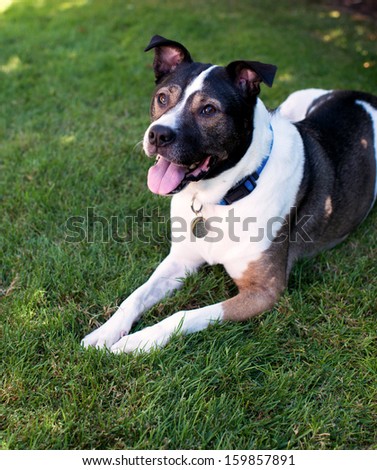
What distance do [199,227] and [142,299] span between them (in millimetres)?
615

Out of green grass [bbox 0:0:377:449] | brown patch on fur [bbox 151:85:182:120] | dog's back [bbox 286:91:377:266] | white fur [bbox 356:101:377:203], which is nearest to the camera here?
A: green grass [bbox 0:0:377:449]

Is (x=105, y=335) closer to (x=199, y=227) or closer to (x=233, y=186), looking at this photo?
(x=199, y=227)

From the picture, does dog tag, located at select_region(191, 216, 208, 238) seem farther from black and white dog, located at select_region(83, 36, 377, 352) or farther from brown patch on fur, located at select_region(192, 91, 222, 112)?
brown patch on fur, located at select_region(192, 91, 222, 112)

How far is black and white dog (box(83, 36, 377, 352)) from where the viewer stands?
3.06 meters

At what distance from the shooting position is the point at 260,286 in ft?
11.0

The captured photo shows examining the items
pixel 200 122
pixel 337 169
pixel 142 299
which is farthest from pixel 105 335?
pixel 337 169

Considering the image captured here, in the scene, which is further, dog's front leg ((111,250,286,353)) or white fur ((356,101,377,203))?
white fur ((356,101,377,203))

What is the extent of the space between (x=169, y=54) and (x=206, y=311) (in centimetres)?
166

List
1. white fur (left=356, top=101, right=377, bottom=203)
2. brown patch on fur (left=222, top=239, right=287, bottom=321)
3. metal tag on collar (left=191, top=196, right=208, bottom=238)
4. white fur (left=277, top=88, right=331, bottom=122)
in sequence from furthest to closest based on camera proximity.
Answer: white fur (left=277, top=88, right=331, bottom=122)
white fur (left=356, top=101, right=377, bottom=203)
metal tag on collar (left=191, top=196, right=208, bottom=238)
brown patch on fur (left=222, top=239, right=287, bottom=321)

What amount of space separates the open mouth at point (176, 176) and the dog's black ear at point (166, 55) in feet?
2.28

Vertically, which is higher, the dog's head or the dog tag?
the dog's head

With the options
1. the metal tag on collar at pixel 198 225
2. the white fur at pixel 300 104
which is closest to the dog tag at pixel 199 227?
the metal tag on collar at pixel 198 225

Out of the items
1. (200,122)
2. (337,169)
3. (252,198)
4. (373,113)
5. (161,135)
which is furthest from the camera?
(373,113)

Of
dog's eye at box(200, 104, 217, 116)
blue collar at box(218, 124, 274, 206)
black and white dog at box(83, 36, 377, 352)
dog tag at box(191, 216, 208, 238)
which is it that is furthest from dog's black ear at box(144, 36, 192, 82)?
dog tag at box(191, 216, 208, 238)
